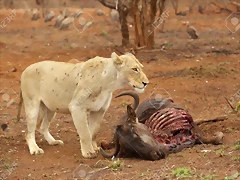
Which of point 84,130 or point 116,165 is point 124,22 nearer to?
point 84,130

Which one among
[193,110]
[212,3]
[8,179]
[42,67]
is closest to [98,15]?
[212,3]

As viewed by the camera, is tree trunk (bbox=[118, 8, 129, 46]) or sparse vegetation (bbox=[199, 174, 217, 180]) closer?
sparse vegetation (bbox=[199, 174, 217, 180])

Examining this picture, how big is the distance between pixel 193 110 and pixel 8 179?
3.71 m

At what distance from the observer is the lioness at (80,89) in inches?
236

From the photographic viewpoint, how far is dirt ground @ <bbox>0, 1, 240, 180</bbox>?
17.5 ft

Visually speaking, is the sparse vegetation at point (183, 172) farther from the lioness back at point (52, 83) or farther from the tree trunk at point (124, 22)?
the tree trunk at point (124, 22)

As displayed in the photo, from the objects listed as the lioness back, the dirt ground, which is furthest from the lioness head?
the dirt ground

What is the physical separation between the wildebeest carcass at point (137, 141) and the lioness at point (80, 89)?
0.51 meters

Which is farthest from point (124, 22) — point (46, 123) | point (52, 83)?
point (52, 83)

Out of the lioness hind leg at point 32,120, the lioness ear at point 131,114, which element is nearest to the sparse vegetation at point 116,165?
the lioness ear at point 131,114

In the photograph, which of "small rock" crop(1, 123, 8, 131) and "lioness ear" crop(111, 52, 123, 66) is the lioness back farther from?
"small rock" crop(1, 123, 8, 131)

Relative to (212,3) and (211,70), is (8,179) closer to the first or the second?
(211,70)

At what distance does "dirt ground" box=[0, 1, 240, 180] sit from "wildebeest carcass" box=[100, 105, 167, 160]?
102 mm

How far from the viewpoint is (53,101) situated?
6.46 metres
